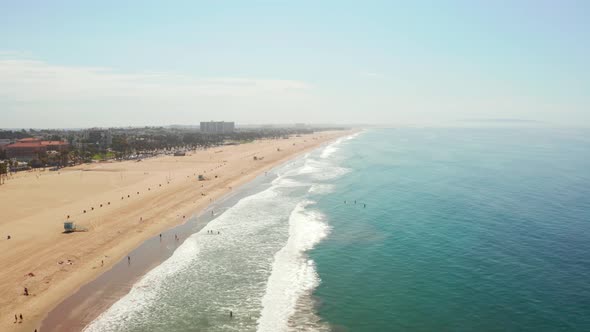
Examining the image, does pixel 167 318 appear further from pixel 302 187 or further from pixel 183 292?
pixel 302 187

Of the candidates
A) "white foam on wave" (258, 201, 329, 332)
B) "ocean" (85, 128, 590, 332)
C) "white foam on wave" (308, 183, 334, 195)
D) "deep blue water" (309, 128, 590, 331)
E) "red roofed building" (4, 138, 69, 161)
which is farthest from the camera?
"red roofed building" (4, 138, 69, 161)

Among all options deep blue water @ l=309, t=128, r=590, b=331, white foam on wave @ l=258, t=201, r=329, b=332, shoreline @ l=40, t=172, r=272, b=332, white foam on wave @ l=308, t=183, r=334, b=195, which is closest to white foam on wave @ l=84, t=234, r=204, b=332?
shoreline @ l=40, t=172, r=272, b=332

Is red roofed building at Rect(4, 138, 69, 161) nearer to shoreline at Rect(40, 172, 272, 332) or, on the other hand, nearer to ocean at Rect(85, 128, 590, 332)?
ocean at Rect(85, 128, 590, 332)

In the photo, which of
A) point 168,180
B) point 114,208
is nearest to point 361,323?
point 114,208

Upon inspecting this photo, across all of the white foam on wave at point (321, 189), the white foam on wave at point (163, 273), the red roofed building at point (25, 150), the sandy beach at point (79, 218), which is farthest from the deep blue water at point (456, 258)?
the red roofed building at point (25, 150)

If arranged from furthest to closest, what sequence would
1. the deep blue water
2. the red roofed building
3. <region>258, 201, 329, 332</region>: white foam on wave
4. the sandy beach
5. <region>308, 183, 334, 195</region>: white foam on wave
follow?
the red roofed building < <region>308, 183, 334, 195</region>: white foam on wave < the sandy beach < <region>258, 201, 329, 332</region>: white foam on wave < the deep blue water

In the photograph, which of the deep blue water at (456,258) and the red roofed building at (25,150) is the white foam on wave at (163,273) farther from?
the red roofed building at (25,150)

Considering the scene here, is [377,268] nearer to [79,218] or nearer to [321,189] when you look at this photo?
[321,189]
